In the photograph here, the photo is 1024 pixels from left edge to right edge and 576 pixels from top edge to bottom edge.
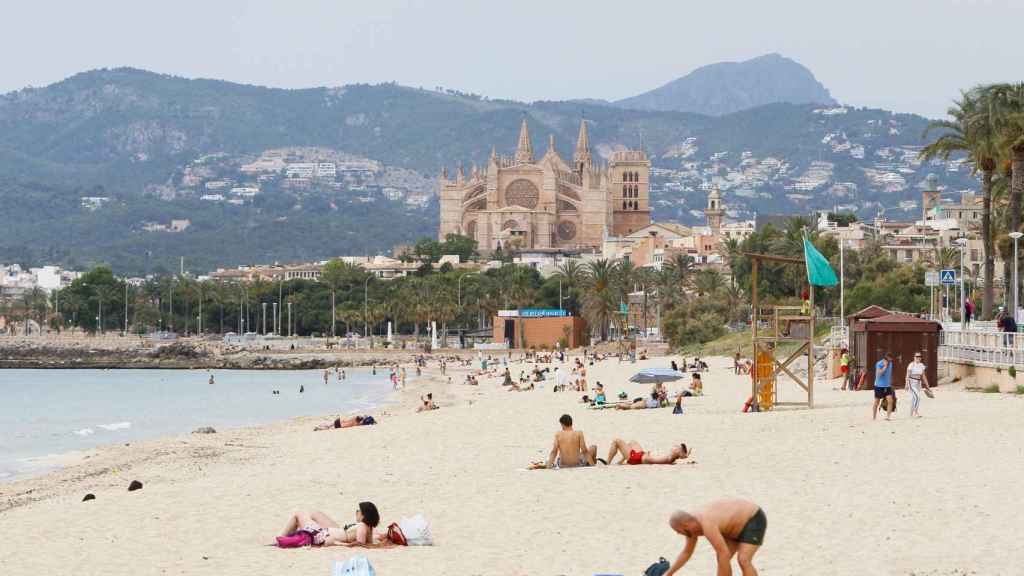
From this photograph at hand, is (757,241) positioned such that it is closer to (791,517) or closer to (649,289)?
(649,289)

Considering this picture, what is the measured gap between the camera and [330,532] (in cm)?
1549

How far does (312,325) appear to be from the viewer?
463ft

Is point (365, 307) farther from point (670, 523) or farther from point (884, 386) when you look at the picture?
point (670, 523)

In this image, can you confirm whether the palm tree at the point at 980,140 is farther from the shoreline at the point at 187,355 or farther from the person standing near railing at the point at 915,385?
the shoreline at the point at 187,355

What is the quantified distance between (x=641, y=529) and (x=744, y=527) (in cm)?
370

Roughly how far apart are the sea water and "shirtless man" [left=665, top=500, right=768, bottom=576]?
832 inches

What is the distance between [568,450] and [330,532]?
5278 millimetres

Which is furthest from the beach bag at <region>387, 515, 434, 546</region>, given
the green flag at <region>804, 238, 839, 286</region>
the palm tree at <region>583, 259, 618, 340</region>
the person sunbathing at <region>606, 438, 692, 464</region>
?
the palm tree at <region>583, 259, 618, 340</region>

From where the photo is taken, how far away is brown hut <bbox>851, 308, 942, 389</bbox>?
→ 31.5m

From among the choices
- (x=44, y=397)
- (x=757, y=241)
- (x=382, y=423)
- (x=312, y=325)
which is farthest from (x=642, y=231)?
(x=382, y=423)

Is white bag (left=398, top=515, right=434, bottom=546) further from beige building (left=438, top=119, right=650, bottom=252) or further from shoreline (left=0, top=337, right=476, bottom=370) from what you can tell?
beige building (left=438, top=119, right=650, bottom=252)

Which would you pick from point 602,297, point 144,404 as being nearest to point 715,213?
point 602,297

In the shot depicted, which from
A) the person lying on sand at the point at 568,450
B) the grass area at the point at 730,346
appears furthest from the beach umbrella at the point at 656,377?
the grass area at the point at 730,346

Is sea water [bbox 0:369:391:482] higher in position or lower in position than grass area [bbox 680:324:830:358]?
lower
